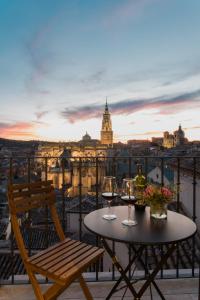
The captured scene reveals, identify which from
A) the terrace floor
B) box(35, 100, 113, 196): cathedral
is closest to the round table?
the terrace floor

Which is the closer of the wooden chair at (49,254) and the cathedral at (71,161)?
the wooden chair at (49,254)

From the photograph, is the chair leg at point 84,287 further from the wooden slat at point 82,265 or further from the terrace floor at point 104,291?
the terrace floor at point 104,291

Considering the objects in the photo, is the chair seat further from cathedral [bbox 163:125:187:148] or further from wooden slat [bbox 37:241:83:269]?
cathedral [bbox 163:125:187:148]

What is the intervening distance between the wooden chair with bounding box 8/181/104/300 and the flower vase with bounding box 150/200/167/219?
500 millimetres

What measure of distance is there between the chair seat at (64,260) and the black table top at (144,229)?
0.87ft

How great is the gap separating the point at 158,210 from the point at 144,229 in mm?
197

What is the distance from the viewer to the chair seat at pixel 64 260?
1.78 meters

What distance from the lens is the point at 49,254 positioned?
2055mm

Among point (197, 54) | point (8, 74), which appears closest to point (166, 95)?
point (197, 54)

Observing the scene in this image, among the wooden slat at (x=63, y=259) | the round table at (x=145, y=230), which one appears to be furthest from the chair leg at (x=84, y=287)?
the round table at (x=145, y=230)

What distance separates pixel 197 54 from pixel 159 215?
11.6 metres

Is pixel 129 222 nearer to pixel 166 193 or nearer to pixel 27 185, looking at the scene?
pixel 166 193

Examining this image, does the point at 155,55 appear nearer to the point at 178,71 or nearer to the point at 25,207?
the point at 178,71

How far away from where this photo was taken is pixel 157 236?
5.43 ft
